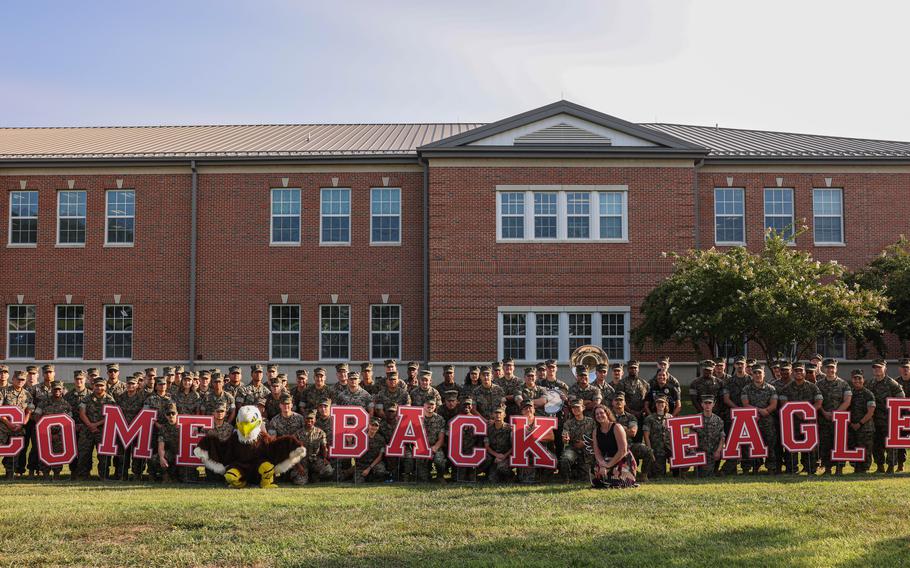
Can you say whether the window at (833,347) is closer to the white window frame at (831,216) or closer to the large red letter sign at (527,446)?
the white window frame at (831,216)

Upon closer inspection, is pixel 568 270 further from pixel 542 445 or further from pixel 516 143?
pixel 542 445

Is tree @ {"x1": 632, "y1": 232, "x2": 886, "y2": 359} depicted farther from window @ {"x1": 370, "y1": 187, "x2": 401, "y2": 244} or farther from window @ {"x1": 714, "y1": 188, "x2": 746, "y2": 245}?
window @ {"x1": 370, "y1": 187, "x2": 401, "y2": 244}

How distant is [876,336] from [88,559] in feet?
76.0

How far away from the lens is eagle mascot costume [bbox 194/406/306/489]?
41.2 feet

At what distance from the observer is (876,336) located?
2498cm

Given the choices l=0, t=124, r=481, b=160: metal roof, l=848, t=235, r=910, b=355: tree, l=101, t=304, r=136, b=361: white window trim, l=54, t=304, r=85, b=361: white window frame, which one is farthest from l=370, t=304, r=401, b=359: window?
l=848, t=235, r=910, b=355: tree

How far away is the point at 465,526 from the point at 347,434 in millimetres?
4262

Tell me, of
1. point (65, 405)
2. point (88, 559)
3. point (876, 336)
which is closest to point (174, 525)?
point (88, 559)

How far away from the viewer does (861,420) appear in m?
13.8

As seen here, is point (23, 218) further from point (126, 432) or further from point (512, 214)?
point (126, 432)

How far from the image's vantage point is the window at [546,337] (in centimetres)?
2702

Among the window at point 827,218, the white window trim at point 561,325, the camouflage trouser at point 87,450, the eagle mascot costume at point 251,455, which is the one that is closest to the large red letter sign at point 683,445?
the eagle mascot costume at point 251,455

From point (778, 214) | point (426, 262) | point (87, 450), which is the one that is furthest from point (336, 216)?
point (87, 450)

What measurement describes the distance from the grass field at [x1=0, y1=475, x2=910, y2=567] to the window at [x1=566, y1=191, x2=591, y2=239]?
15.4 meters
